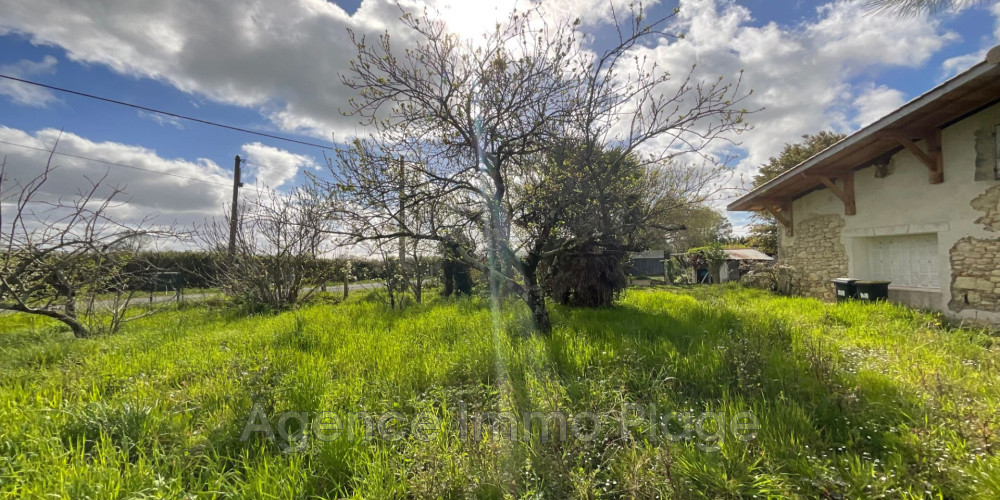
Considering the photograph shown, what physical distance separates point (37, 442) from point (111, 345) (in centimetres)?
351

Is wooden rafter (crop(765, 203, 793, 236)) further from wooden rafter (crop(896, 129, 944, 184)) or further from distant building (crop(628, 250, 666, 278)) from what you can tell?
distant building (crop(628, 250, 666, 278))

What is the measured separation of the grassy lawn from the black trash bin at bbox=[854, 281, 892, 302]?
9.50 ft

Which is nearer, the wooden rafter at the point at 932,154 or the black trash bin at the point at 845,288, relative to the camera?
the wooden rafter at the point at 932,154

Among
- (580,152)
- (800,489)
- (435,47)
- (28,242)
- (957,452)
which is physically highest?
(435,47)

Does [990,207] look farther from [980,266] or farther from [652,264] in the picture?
[652,264]

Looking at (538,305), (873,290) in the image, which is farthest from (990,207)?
(538,305)

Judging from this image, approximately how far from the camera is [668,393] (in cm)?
312

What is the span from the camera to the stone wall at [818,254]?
8773 millimetres

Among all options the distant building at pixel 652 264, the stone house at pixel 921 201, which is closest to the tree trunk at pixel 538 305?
the stone house at pixel 921 201

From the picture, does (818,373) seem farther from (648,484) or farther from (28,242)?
(28,242)

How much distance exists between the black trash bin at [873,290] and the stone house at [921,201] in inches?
15.0

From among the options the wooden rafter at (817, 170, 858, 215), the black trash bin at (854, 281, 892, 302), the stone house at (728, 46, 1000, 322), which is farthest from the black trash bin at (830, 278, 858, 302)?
the wooden rafter at (817, 170, 858, 215)

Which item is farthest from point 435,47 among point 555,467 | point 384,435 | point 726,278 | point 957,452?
point 726,278

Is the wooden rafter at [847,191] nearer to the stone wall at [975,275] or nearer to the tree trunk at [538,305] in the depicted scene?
the stone wall at [975,275]
